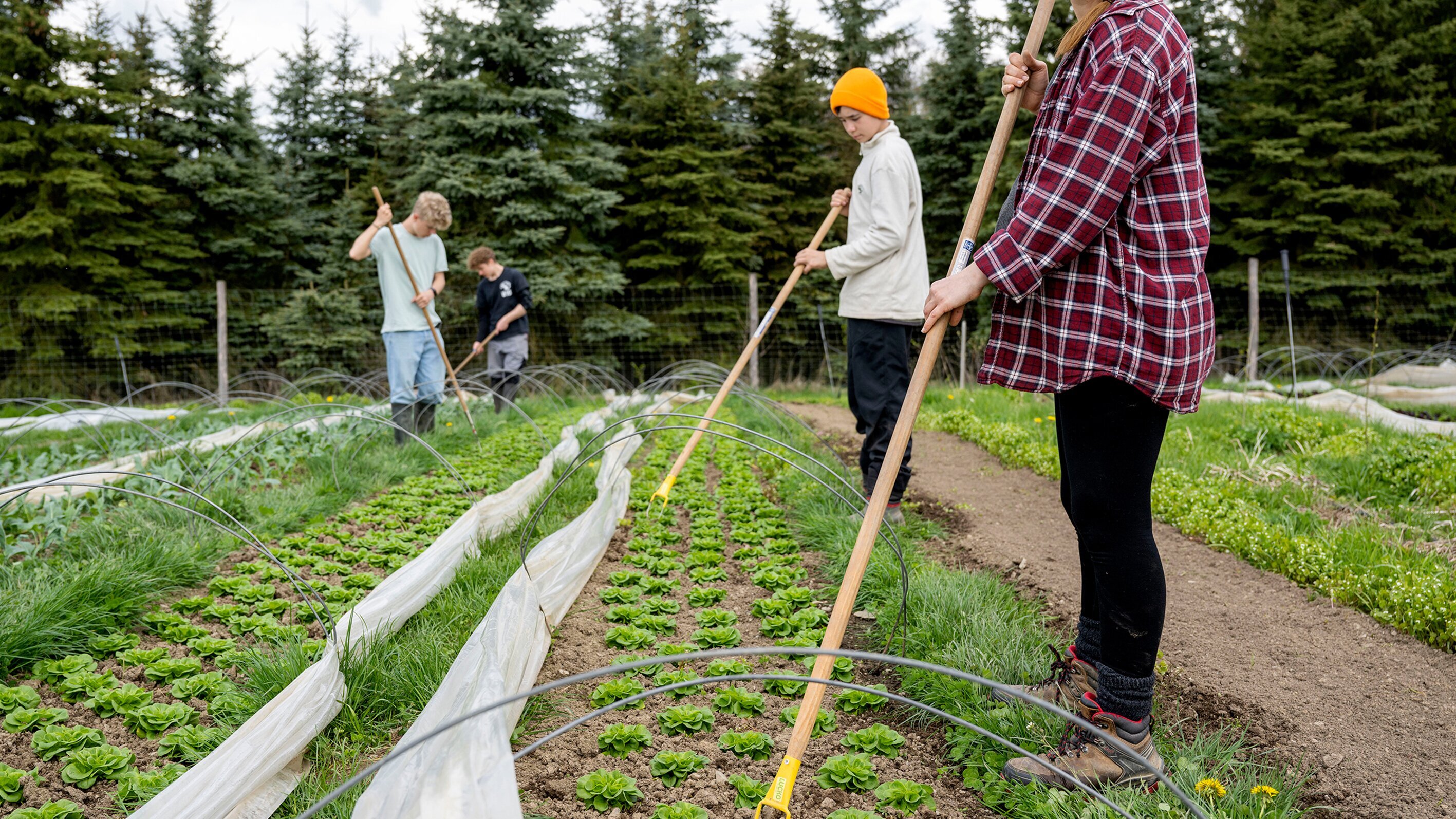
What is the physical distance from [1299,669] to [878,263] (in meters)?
2.04

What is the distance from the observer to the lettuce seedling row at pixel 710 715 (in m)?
1.80

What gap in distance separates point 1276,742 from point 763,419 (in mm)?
4852

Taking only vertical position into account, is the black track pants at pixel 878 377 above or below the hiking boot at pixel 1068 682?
above

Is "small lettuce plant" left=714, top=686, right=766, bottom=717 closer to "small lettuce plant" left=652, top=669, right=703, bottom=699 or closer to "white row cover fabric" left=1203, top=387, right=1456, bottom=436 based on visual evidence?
"small lettuce plant" left=652, top=669, right=703, bottom=699

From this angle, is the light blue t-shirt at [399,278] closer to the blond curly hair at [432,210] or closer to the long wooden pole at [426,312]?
the long wooden pole at [426,312]

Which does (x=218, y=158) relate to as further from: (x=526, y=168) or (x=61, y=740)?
(x=61, y=740)

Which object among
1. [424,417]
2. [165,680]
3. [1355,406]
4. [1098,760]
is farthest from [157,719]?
[1355,406]

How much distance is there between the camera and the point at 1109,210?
1570mm

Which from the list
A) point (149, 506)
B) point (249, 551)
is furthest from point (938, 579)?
point (149, 506)

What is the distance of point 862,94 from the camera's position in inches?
134

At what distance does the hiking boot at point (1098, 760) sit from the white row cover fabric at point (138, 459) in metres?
2.59

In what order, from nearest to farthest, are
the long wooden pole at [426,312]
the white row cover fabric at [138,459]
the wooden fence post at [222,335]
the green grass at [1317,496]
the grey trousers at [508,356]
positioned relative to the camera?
the green grass at [1317,496], the white row cover fabric at [138,459], the long wooden pole at [426,312], the grey trousers at [508,356], the wooden fence post at [222,335]

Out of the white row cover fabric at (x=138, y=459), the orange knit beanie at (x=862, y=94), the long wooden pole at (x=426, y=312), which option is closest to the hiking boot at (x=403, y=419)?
the white row cover fabric at (x=138, y=459)

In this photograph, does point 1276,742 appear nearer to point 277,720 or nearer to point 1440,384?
point 277,720
